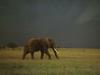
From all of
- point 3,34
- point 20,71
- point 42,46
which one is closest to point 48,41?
point 42,46

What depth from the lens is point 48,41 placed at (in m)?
15.6

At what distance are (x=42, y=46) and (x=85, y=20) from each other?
7.77 m

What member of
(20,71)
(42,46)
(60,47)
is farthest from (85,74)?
(60,47)

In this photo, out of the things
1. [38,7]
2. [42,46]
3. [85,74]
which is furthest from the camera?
[38,7]

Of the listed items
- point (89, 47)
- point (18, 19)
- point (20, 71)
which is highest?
→ point (20, 71)

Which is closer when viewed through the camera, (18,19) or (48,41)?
(48,41)

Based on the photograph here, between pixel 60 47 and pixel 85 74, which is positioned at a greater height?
pixel 85 74

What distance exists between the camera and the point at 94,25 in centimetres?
2328

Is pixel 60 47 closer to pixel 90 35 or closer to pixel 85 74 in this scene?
pixel 90 35

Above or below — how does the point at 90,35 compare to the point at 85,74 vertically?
below

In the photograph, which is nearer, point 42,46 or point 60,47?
point 42,46

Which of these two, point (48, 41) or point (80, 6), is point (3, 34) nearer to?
point (80, 6)

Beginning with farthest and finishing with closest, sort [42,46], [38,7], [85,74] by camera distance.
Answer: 1. [38,7]
2. [42,46]
3. [85,74]

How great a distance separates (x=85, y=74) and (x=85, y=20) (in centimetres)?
1415
